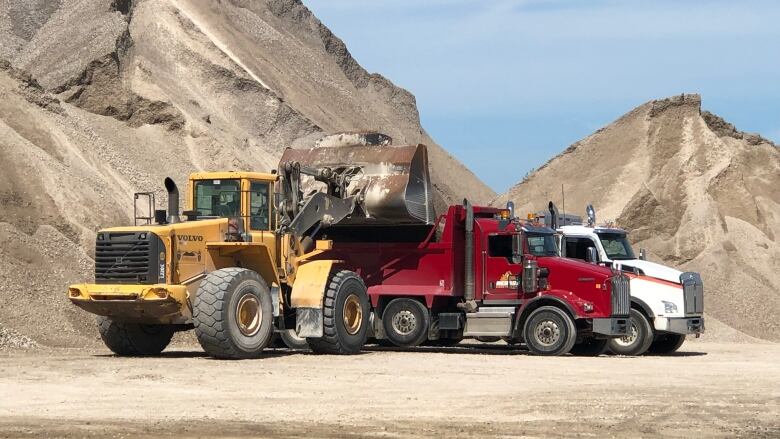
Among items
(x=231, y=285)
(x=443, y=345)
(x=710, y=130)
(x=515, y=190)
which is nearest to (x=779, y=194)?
(x=710, y=130)

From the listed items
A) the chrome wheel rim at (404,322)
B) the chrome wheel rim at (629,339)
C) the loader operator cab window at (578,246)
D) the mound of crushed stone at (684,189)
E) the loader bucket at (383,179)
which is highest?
the mound of crushed stone at (684,189)

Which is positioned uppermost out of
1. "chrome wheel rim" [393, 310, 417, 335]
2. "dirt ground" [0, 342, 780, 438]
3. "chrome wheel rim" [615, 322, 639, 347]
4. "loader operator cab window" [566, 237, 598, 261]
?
"loader operator cab window" [566, 237, 598, 261]

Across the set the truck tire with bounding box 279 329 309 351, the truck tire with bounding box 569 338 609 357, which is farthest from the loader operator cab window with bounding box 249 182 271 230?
the truck tire with bounding box 569 338 609 357

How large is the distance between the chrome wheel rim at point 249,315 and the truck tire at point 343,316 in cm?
168

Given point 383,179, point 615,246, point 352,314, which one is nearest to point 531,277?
point 615,246

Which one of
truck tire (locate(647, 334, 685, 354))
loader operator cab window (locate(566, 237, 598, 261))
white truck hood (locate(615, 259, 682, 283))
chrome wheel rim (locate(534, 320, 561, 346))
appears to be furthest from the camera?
loader operator cab window (locate(566, 237, 598, 261))

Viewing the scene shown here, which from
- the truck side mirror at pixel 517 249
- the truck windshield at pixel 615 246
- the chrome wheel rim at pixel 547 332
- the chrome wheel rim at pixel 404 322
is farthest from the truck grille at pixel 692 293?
the chrome wheel rim at pixel 404 322

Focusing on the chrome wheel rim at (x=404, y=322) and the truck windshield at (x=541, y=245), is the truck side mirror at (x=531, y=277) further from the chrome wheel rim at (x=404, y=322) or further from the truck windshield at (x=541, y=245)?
the chrome wheel rim at (x=404, y=322)

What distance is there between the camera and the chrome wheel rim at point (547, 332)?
24234mm

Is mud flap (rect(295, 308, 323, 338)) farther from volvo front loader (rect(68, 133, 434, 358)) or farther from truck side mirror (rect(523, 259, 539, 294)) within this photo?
truck side mirror (rect(523, 259, 539, 294))

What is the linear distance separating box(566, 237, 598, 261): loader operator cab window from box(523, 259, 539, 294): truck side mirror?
7.58ft

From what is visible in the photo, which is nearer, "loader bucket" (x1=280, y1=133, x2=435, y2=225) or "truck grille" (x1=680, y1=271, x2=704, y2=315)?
"loader bucket" (x1=280, y1=133, x2=435, y2=225)

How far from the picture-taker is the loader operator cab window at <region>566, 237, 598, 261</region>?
2689 centimetres

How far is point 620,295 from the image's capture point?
80.1 feet
